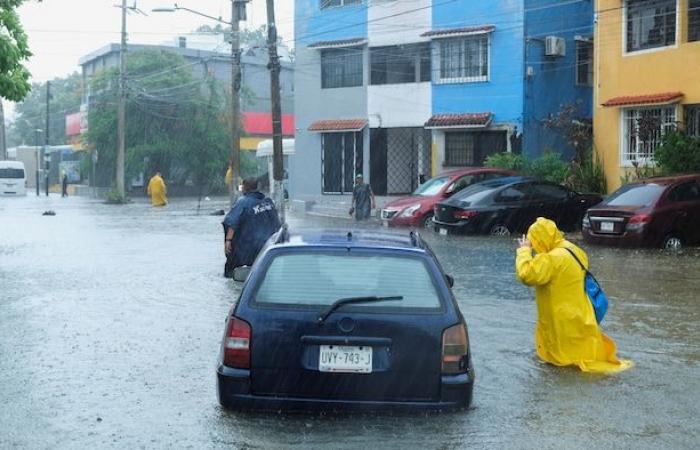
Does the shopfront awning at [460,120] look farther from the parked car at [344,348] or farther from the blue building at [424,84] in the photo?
the parked car at [344,348]

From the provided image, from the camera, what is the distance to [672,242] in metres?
18.8

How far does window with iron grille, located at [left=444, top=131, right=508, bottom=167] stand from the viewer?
101 feet

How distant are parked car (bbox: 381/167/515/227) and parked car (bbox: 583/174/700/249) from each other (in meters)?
5.98

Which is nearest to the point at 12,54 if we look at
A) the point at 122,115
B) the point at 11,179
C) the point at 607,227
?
the point at 607,227

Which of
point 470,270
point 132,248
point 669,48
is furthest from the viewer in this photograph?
point 669,48

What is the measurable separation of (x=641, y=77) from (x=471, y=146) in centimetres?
720

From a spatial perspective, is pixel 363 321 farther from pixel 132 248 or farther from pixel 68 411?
pixel 132 248

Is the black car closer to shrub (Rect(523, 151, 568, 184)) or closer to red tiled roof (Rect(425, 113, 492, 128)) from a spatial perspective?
shrub (Rect(523, 151, 568, 184))

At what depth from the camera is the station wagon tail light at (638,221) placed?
59.9 feet

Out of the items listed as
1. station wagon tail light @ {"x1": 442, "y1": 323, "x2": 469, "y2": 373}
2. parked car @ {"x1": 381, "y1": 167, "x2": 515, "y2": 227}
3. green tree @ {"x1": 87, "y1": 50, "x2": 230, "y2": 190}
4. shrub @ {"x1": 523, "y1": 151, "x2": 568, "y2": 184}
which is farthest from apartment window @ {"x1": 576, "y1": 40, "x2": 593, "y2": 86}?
station wagon tail light @ {"x1": 442, "y1": 323, "x2": 469, "y2": 373}

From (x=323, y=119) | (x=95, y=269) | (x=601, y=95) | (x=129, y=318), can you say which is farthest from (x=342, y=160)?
(x=129, y=318)

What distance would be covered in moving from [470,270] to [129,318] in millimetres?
6404

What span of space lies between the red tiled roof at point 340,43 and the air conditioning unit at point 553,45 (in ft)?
21.3

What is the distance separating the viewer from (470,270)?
630 inches
